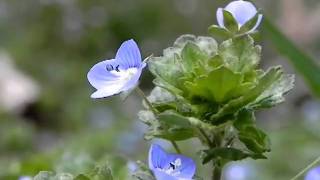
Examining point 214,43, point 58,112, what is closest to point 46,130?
point 58,112

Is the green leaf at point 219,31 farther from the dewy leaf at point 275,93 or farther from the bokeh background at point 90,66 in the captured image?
A: the bokeh background at point 90,66

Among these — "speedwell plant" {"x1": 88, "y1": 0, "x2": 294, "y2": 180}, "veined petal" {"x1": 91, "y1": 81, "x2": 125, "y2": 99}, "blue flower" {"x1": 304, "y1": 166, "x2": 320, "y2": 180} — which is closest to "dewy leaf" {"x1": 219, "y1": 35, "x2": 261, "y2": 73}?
"speedwell plant" {"x1": 88, "y1": 0, "x2": 294, "y2": 180}

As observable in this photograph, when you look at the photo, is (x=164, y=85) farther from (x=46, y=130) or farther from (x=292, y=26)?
(x=292, y=26)

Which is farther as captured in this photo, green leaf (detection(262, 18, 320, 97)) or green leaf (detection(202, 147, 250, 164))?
green leaf (detection(262, 18, 320, 97))

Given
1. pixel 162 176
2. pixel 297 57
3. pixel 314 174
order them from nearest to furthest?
pixel 162 176 < pixel 314 174 < pixel 297 57

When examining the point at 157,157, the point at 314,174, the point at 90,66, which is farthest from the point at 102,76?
the point at 90,66

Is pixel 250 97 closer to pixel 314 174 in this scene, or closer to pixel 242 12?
pixel 242 12

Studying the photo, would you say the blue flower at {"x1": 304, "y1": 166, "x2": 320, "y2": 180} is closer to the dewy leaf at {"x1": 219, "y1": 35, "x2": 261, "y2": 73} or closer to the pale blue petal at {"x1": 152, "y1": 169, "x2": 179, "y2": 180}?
the dewy leaf at {"x1": 219, "y1": 35, "x2": 261, "y2": 73}
